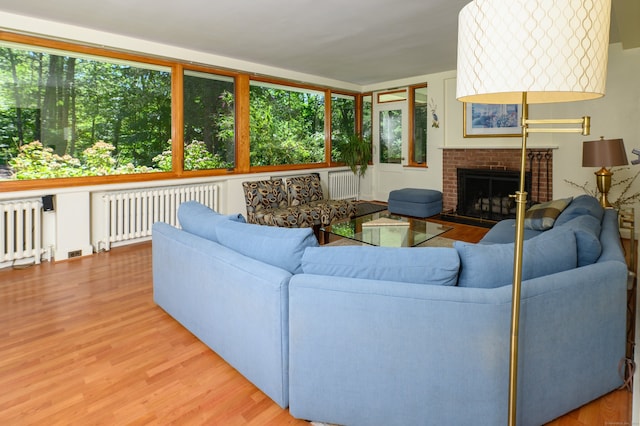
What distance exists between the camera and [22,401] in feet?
6.09

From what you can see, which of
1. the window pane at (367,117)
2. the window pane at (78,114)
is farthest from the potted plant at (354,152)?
the window pane at (78,114)

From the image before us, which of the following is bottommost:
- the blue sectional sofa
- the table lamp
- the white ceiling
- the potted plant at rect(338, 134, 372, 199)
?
the blue sectional sofa

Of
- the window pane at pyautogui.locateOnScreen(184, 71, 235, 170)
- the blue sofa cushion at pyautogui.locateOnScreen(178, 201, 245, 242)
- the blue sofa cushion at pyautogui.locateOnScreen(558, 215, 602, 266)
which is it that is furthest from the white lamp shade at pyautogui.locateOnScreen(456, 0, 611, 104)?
the window pane at pyautogui.locateOnScreen(184, 71, 235, 170)

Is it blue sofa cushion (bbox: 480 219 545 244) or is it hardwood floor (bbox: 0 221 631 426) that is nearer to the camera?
hardwood floor (bbox: 0 221 631 426)

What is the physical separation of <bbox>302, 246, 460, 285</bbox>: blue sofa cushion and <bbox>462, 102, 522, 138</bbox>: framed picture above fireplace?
5.04 metres

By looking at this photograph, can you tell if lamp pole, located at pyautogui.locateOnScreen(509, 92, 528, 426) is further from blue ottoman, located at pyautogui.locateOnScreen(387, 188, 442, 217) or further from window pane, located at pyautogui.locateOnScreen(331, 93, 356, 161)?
window pane, located at pyautogui.locateOnScreen(331, 93, 356, 161)

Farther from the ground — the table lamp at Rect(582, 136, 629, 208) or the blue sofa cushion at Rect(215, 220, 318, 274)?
the table lamp at Rect(582, 136, 629, 208)

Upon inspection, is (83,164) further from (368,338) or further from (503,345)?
(503,345)

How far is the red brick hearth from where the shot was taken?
222 inches

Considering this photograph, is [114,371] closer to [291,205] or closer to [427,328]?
[427,328]

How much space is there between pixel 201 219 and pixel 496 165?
5.10 meters

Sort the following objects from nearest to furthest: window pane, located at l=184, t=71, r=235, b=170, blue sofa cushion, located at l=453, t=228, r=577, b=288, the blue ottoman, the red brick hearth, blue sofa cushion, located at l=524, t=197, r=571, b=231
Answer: blue sofa cushion, located at l=453, t=228, r=577, b=288, blue sofa cushion, located at l=524, t=197, r=571, b=231, window pane, located at l=184, t=71, r=235, b=170, the red brick hearth, the blue ottoman

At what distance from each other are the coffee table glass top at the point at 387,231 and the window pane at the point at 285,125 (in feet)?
8.01

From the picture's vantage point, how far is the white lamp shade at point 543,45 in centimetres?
103
